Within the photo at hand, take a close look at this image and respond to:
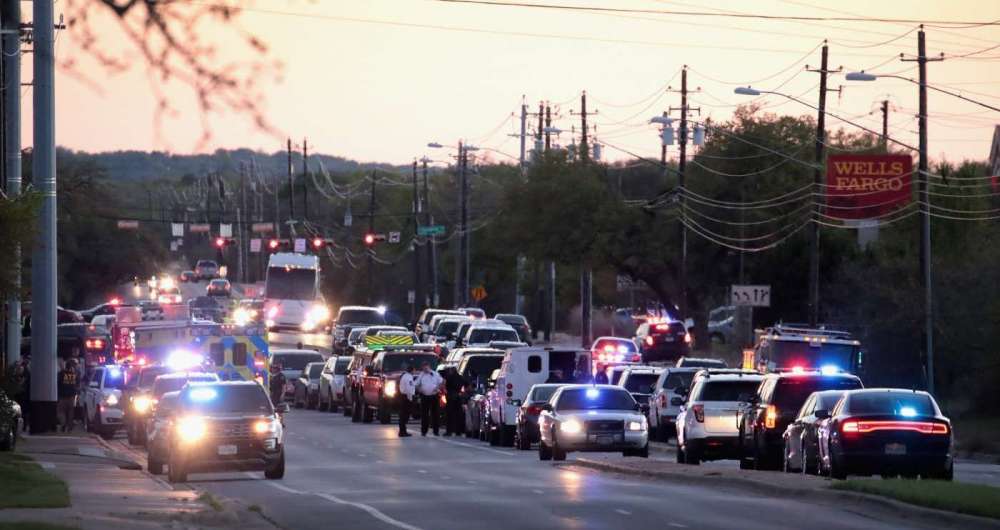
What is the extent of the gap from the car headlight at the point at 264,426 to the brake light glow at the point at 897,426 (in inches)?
366

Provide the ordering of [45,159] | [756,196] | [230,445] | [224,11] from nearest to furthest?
1. [224,11]
2. [230,445]
3. [45,159]
4. [756,196]

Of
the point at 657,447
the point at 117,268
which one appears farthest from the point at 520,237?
the point at 657,447

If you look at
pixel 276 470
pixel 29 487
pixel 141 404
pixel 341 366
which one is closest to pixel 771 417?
pixel 276 470

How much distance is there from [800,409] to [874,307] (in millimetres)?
29007

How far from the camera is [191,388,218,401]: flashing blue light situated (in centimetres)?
2859

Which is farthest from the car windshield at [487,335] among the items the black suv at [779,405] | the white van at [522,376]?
the black suv at [779,405]

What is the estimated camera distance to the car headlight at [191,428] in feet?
91.6

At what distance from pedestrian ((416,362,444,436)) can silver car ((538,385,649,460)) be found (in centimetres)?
911

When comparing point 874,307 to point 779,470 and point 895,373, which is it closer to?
point 895,373

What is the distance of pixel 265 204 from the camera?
642ft

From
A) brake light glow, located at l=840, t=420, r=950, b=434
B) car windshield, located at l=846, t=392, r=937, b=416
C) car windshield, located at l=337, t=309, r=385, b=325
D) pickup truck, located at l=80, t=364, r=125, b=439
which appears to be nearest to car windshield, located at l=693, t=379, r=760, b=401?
car windshield, located at l=846, t=392, r=937, b=416

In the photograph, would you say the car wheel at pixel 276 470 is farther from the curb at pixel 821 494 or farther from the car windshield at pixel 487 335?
the car windshield at pixel 487 335

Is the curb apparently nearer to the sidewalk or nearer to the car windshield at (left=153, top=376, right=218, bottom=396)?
the sidewalk

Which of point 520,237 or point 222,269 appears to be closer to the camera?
point 520,237
